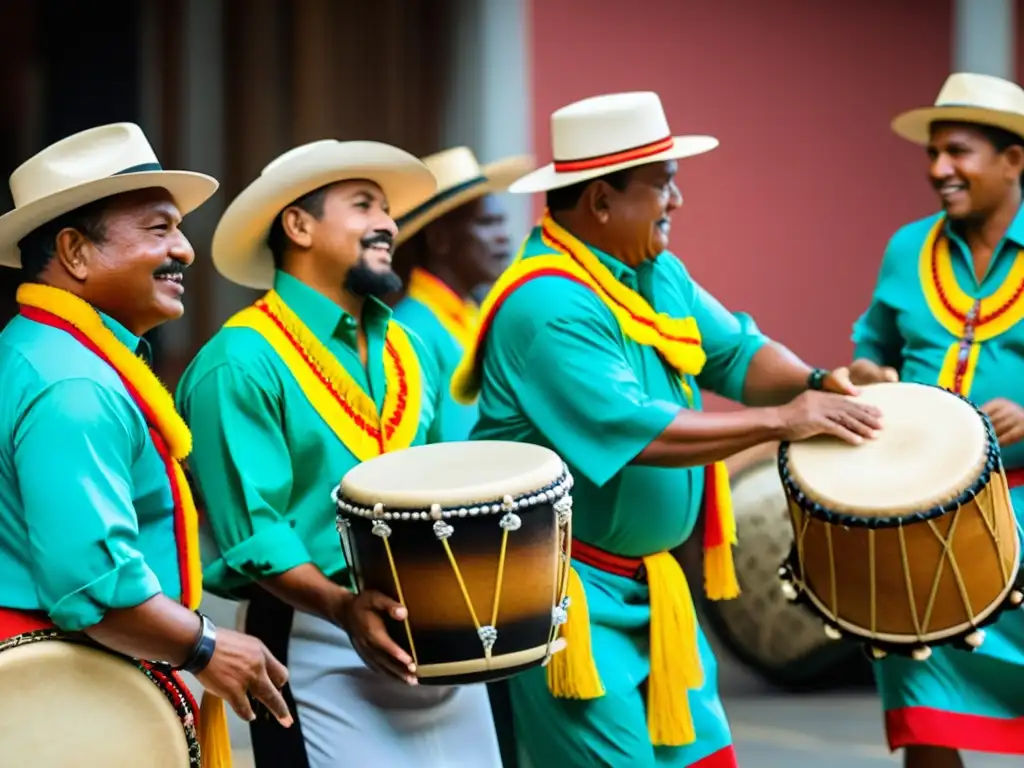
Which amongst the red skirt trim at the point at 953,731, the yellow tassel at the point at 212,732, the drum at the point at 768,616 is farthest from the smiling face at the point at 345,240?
the drum at the point at 768,616

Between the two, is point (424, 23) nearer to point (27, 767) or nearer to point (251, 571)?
point (251, 571)

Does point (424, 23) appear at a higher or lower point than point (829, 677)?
higher

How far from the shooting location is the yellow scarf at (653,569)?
168 inches

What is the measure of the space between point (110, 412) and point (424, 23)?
16.6 ft

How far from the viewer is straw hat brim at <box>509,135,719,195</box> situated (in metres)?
4.38

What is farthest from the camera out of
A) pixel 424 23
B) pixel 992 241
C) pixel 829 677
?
pixel 424 23

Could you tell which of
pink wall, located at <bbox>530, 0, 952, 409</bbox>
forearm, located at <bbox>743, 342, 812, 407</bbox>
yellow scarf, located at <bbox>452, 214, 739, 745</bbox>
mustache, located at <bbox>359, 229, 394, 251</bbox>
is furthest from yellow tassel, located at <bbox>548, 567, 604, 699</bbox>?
pink wall, located at <bbox>530, 0, 952, 409</bbox>

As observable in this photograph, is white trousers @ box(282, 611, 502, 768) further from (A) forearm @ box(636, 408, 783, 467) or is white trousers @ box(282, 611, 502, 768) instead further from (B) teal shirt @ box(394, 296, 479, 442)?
(B) teal shirt @ box(394, 296, 479, 442)

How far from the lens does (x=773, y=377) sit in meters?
4.60

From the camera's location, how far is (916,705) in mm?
4930

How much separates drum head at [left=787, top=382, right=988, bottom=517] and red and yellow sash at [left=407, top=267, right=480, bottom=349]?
2444mm

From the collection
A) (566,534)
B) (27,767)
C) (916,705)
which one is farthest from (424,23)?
(27,767)

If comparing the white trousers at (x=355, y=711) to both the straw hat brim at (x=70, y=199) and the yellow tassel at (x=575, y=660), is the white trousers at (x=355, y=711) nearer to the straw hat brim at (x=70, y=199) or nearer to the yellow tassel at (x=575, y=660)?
the yellow tassel at (x=575, y=660)

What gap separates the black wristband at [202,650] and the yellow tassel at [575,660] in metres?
1.13
